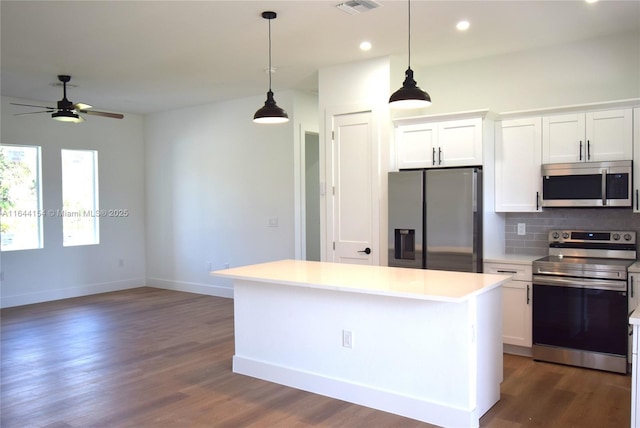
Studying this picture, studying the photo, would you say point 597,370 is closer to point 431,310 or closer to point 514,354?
point 514,354

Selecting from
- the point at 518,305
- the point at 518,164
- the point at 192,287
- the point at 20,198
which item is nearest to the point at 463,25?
the point at 518,164

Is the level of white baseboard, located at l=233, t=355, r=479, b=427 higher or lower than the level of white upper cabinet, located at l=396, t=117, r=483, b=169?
lower

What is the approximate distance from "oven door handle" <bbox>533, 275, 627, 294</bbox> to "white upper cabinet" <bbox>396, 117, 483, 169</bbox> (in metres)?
1.18

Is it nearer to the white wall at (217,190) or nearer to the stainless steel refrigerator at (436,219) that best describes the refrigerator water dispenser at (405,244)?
the stainless steel refrigerator at (436,219)

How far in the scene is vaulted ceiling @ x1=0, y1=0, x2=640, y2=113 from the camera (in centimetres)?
382

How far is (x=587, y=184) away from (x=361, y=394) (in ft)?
8.88

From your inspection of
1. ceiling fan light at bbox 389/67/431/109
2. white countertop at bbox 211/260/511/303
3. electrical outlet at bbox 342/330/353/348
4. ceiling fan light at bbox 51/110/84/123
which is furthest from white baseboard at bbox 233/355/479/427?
ceiling fan light at bbox 51/110/84/123

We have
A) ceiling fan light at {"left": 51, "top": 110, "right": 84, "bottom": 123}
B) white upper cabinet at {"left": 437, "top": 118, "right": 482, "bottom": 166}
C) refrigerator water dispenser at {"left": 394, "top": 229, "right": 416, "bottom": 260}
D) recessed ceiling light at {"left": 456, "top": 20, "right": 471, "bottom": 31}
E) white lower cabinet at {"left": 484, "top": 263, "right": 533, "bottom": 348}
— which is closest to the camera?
recessed ceiling light at {"left": 456, "top": 20, "right": 471, "bottom": 31}

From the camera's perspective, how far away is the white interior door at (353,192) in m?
5.27

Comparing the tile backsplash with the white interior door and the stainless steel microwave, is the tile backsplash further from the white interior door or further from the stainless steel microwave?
the white interior door

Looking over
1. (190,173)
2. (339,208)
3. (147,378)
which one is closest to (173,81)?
(190,173)

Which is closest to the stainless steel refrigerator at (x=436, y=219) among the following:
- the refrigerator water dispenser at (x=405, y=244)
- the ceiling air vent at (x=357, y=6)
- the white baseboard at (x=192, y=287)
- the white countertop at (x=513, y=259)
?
the refrigerator water dispenser at (x=405, y=244)

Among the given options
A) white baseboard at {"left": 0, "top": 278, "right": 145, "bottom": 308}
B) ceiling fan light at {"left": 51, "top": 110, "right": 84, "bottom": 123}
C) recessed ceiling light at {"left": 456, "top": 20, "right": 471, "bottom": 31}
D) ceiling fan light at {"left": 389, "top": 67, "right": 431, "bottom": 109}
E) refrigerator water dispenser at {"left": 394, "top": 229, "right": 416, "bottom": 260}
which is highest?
recessed ceiling light at {"left": 456, "top": 20, "right": 471, "bottom": 31}

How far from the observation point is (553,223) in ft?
16.2
